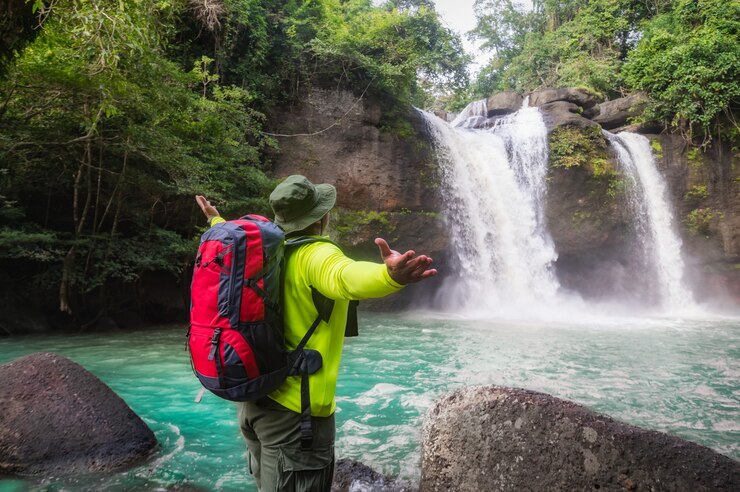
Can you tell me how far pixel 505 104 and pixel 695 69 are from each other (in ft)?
23.3

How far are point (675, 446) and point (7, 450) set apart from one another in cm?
414

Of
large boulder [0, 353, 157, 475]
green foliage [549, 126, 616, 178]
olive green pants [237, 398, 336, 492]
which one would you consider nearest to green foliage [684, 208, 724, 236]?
green foliage [549, 126, 616, 178]

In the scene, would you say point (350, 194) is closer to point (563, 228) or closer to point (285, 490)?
point (563, 228)

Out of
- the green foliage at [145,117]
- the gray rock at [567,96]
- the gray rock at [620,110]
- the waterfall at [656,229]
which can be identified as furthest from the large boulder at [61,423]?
the gray rock at [620,110]

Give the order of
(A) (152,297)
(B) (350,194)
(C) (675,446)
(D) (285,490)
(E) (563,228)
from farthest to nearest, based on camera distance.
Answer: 1. (E) (563,228)
2. (B) (350,194)
3. (A) (152,297)
4. (C) (675,446)
5. (D) (285,490)

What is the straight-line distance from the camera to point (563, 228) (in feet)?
52.9

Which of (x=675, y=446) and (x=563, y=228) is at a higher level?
(x=563, y=228)

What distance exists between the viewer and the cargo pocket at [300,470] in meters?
1.74

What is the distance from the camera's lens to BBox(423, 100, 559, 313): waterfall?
15156 mm

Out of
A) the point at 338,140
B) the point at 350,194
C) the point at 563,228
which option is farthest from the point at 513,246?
the point at 338,140

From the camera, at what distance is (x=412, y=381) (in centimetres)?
628

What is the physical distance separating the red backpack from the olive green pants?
148 mm

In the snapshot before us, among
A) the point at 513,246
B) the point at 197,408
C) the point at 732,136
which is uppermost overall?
the point at 732,136

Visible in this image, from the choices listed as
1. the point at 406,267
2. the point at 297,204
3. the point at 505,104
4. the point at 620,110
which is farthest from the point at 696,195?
the point at 406,267
